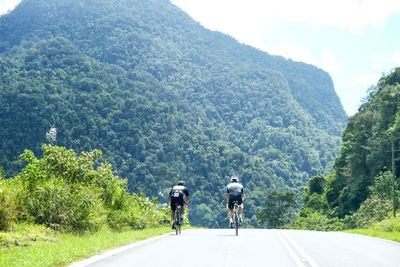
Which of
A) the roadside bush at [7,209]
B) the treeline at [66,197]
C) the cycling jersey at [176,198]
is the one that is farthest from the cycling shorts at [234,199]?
the roadside bush at [7,209]

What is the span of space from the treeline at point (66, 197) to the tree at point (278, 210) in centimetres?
6590

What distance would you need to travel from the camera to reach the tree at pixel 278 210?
8062 centimetres

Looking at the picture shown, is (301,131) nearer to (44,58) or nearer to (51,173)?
(44,58)

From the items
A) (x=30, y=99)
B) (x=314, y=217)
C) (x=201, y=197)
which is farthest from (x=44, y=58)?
(x=314, y=217)

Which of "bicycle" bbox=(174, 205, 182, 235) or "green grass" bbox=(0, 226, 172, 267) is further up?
"green grass" bbox=(0, 226, 172, 267)

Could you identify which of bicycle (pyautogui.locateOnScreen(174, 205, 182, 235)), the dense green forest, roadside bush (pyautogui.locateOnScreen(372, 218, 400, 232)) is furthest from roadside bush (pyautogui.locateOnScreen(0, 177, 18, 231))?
the dense green forest

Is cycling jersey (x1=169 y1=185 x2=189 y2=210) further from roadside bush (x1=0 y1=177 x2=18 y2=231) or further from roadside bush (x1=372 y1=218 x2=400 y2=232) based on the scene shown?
roadside bush (x1=372 y1=218 x2=400 y2=232)

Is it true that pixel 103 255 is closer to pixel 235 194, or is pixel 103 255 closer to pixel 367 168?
pixel 235 194

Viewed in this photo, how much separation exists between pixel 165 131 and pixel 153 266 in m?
133

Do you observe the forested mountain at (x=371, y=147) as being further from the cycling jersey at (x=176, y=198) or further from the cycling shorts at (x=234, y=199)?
the cycling jersey at (x=176, y=198)

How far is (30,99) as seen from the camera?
111m

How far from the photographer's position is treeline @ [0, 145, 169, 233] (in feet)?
37.1

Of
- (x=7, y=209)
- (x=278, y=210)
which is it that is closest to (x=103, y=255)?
(x=7, y=209)

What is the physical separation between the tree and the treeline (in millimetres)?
65895
